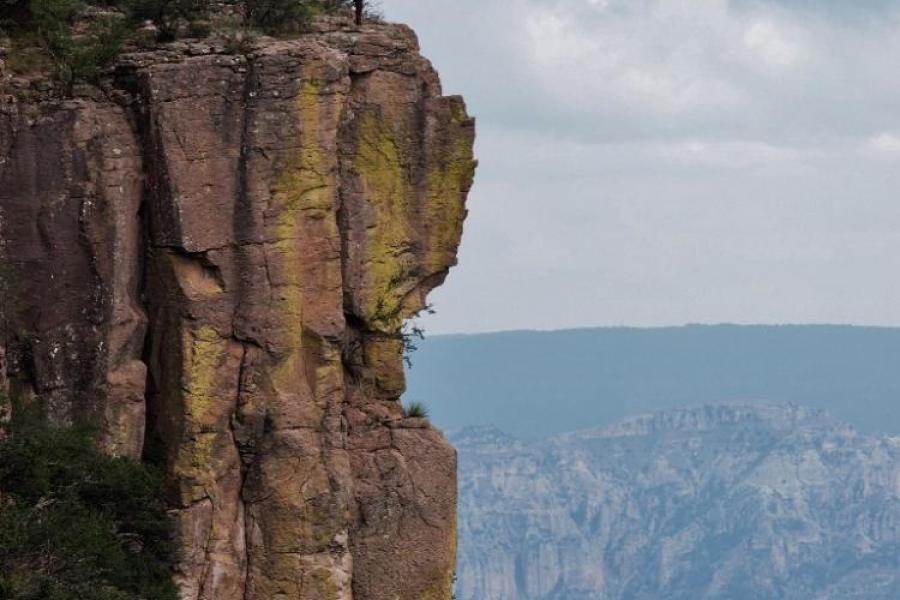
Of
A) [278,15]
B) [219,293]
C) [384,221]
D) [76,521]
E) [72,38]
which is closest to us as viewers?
[76,521]

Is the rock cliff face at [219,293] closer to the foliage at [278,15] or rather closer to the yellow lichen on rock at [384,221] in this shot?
the yellow lichen on rock at [384,221]

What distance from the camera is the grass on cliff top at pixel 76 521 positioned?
123 ft

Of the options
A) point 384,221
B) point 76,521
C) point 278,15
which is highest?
point 278,15

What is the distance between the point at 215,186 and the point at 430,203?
5.73m

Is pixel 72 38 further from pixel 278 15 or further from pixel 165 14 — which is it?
pixel 278 15

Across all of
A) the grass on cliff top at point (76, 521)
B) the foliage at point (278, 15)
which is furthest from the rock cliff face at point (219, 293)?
the foliage at point (278, 15)

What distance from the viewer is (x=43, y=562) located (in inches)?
1487

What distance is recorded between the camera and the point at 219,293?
41.6 metres

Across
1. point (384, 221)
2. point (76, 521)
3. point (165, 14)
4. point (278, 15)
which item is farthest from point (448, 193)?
point (76, 521)

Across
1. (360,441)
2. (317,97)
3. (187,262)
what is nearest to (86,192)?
(187,262)

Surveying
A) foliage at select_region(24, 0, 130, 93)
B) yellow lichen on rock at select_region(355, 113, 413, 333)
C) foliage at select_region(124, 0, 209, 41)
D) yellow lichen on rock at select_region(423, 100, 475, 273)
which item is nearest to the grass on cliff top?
yellow lichen on rock at select_region(355, 113, 413, 333)

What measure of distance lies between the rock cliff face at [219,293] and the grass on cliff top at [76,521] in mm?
792

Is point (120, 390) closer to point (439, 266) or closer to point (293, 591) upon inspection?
point (293, 591)

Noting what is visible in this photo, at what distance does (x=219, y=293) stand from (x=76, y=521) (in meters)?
5.39
